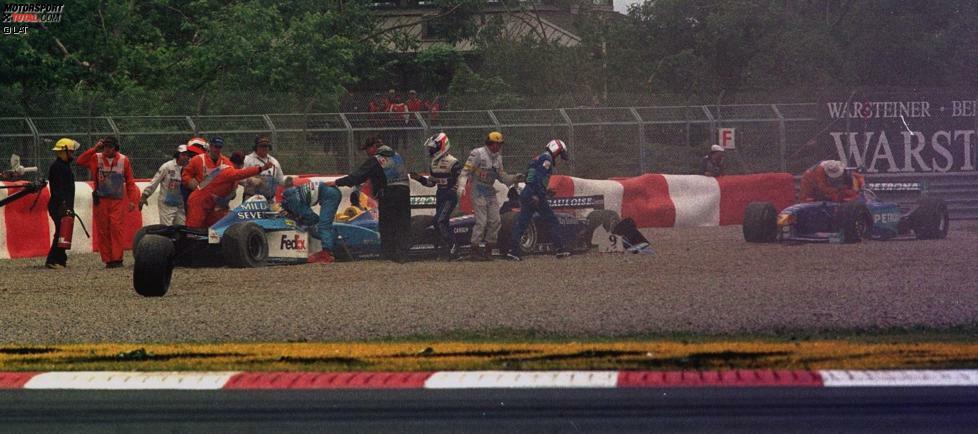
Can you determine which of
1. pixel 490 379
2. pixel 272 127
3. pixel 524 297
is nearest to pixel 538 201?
pixel 524 297

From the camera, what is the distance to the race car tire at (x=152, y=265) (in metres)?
10.5

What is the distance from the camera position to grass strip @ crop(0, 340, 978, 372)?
19.8 feet

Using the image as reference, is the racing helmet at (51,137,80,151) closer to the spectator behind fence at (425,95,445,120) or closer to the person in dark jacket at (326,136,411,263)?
the person in dark jacket at (326,136,411,263)

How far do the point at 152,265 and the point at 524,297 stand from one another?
3.21 meters

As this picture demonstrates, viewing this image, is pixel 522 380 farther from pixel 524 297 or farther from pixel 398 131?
pixel 398 131

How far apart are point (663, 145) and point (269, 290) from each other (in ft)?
42.6

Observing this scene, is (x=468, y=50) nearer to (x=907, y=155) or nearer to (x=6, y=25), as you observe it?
(x=6, y=25)

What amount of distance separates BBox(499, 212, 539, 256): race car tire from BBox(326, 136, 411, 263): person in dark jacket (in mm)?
1090

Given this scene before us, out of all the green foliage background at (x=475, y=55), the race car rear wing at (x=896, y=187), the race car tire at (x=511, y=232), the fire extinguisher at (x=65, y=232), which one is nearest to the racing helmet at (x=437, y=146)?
the race car tire at (x=511, y=232)

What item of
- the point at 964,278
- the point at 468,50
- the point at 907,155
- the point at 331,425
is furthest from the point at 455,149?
the point at 331,425

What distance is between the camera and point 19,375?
5953 mm

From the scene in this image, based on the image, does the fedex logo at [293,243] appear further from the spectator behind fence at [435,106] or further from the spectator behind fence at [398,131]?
the spectator behind fence at [435,106]

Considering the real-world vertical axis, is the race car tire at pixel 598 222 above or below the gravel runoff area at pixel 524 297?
above

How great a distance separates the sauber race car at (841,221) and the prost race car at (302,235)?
202 centimetres
